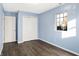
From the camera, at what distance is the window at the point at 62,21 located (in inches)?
121

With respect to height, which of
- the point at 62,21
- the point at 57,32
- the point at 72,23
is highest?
the point at 62,21

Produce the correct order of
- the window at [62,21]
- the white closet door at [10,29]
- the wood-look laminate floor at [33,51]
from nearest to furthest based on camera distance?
the wood-look laminate floor at [33,51]
the window at [62,21]
the white closet door at [10,29]

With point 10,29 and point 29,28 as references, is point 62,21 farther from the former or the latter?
point 10,29

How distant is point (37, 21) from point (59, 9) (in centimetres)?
212

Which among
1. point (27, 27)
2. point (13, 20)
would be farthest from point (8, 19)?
point (27, 27)

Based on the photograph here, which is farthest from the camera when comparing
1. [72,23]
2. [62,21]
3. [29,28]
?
[29,28]

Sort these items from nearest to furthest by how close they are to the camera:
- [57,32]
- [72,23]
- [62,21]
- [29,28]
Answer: [72,23], [62,21], [57,32], [29,28]

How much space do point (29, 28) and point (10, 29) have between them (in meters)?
1.12

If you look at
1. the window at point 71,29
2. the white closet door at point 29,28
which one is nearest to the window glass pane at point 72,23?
the window at point 71,29

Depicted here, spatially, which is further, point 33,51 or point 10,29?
point 10,29

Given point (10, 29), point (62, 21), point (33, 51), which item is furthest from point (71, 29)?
point (10, 29)

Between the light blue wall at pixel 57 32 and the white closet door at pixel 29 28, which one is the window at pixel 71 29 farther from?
the white closet door at pixel 29 28

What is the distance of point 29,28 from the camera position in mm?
4918

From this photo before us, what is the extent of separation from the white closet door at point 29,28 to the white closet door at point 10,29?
602 mm
